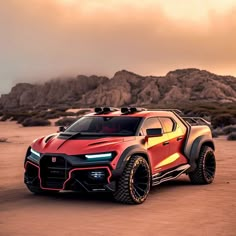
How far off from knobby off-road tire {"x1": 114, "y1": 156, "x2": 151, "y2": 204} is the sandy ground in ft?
0.51

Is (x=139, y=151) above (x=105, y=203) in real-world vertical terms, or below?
above

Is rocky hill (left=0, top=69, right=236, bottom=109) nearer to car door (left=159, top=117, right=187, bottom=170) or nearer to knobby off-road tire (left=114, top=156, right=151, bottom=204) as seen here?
car door (left=159, top=117, right=187, bottom=170)

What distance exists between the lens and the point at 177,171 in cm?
1002

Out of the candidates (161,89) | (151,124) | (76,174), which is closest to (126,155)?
(76,174)

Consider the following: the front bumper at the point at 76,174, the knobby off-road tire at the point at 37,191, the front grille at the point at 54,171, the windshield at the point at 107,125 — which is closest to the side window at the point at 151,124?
the windshield at the point at 107,125

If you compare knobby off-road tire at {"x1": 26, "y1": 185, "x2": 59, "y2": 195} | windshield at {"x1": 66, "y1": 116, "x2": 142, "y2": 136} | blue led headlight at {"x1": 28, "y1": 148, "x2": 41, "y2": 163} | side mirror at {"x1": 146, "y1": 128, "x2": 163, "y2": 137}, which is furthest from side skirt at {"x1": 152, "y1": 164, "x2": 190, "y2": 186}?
blue led headlight at {"x1": 28, "y1": 148, "x2": 41, "y2": 163}

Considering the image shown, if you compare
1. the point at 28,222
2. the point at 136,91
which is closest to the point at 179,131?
the point at 28,222

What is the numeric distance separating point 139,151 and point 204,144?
9.87ft

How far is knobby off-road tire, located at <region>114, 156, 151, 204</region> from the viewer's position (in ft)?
27.3

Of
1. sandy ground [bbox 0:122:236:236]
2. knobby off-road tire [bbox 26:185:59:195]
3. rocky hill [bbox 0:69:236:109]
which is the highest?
rocky hill [bbox 0:69:236:109]

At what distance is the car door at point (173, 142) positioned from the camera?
981 cm

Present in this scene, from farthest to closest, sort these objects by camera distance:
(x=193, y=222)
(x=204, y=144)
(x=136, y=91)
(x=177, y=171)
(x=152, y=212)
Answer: (x=136, y=91)
(x=204, y=144)
(x=177, y=171)
(x=152, y=212)
(x=193, y=222)

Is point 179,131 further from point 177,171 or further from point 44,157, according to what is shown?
point 44,157

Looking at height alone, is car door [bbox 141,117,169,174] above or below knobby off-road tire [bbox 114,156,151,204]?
above
